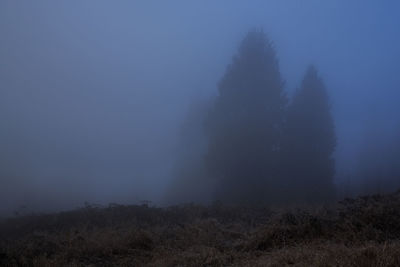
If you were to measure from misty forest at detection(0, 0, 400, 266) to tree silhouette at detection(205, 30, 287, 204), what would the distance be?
76mm

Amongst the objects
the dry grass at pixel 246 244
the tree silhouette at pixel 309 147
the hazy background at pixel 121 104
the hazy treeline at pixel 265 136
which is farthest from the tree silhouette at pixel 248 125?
the dry grass at pixel 246 244

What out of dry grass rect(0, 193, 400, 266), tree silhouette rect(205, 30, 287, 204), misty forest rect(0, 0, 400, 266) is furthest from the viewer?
tree silhouette rect(205, 30, 287, 204)

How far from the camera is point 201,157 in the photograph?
33438 millimetres

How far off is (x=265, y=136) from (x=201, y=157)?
7.49 m

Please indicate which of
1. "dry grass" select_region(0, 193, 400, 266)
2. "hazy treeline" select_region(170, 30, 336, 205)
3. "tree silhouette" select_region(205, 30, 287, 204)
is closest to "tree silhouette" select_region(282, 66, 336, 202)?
"hazy treeline" select_region(170, 30, 336, 205)

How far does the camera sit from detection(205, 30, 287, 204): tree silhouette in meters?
26.6

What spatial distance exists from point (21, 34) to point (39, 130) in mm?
56557

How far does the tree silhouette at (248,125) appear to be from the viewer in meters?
26.6

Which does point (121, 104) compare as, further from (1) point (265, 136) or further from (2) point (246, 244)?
(2) point (246, 244)

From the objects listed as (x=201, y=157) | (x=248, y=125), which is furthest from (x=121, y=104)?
(x=248, y=125)

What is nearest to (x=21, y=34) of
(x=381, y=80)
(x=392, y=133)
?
(x=381, y=80)

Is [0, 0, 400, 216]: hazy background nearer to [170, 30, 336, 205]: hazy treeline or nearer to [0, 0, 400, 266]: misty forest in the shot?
[0, 0, 400, 266]: misty forest

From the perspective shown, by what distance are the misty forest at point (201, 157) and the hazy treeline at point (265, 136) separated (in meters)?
0.09

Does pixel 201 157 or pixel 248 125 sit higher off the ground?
pixel 248 125
